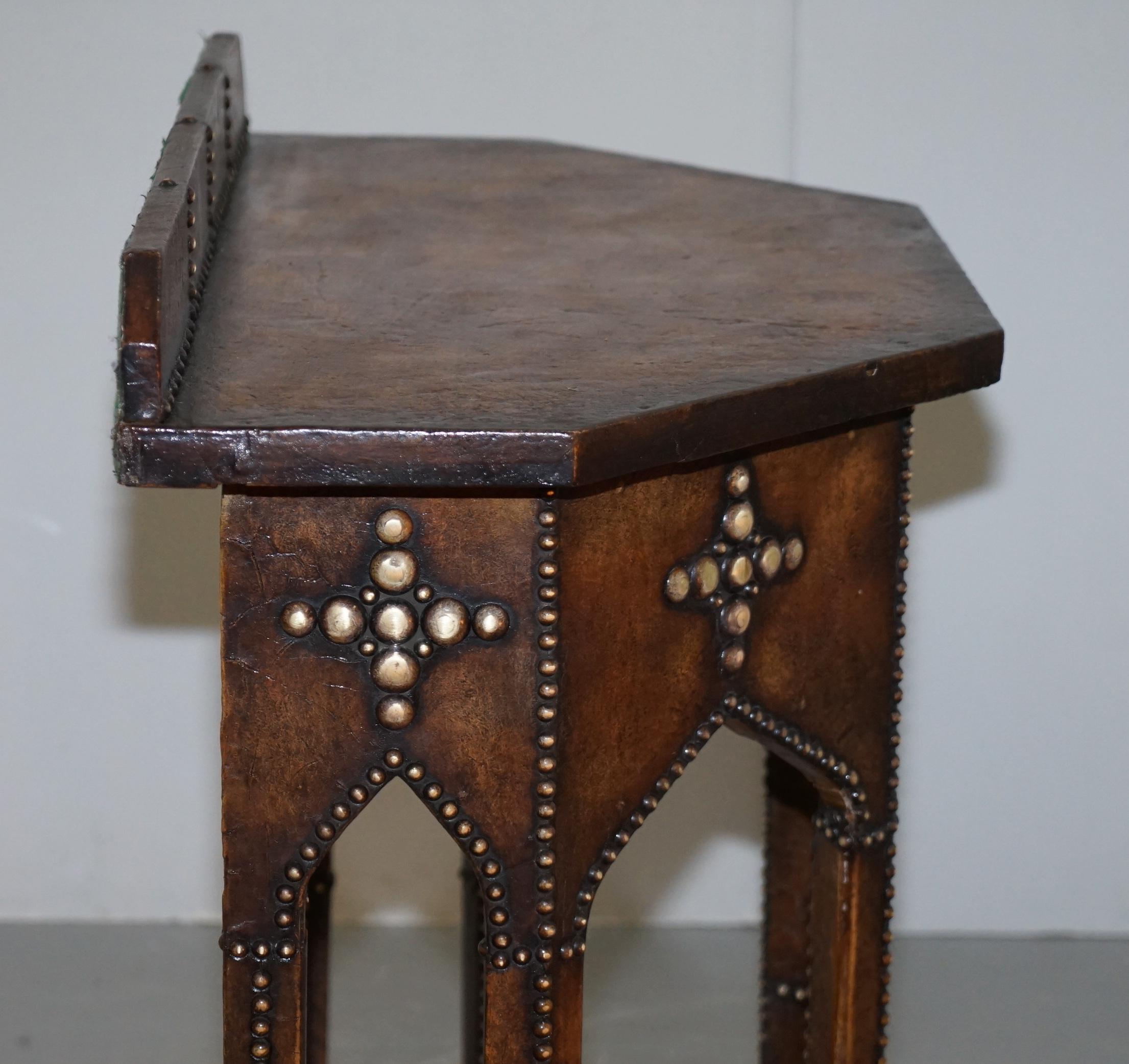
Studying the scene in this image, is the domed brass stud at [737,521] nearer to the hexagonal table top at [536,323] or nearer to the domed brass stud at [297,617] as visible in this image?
the hexagonal table top at [536,323]

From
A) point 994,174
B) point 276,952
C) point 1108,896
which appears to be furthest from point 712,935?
point 276,952

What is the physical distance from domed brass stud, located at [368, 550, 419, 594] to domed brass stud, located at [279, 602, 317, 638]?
0.17 feet

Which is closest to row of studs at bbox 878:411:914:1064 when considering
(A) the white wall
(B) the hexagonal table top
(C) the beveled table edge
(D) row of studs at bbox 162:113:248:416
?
(B) the hexagonal table top

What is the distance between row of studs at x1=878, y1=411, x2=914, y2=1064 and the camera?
1553 millimetres

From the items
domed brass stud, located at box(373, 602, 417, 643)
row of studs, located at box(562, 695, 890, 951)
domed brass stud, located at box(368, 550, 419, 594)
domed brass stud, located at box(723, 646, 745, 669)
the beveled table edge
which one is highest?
the beveled table edge

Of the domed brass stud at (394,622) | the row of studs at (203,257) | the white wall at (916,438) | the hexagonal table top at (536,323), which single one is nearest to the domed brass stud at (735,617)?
the hexagonal table top at (536,323)

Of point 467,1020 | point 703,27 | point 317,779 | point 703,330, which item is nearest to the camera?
point 317,779

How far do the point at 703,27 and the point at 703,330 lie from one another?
1273mm

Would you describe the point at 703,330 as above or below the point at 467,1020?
above

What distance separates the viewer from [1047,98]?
8.35ft

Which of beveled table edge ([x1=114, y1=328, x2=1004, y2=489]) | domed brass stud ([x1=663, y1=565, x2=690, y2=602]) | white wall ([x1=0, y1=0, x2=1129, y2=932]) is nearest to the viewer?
beveled table edge ([x1=114, y1=328, x2=1004, y2=489])

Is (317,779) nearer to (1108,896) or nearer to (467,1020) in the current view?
(467,1020)

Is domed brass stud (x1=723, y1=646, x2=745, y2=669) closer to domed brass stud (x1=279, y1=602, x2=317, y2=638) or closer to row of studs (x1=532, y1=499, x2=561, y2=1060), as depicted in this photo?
row of studs (x1=532, y1=499, x2=561, y2=1060)

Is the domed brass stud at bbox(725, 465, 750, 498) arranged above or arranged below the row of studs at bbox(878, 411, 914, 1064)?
above
